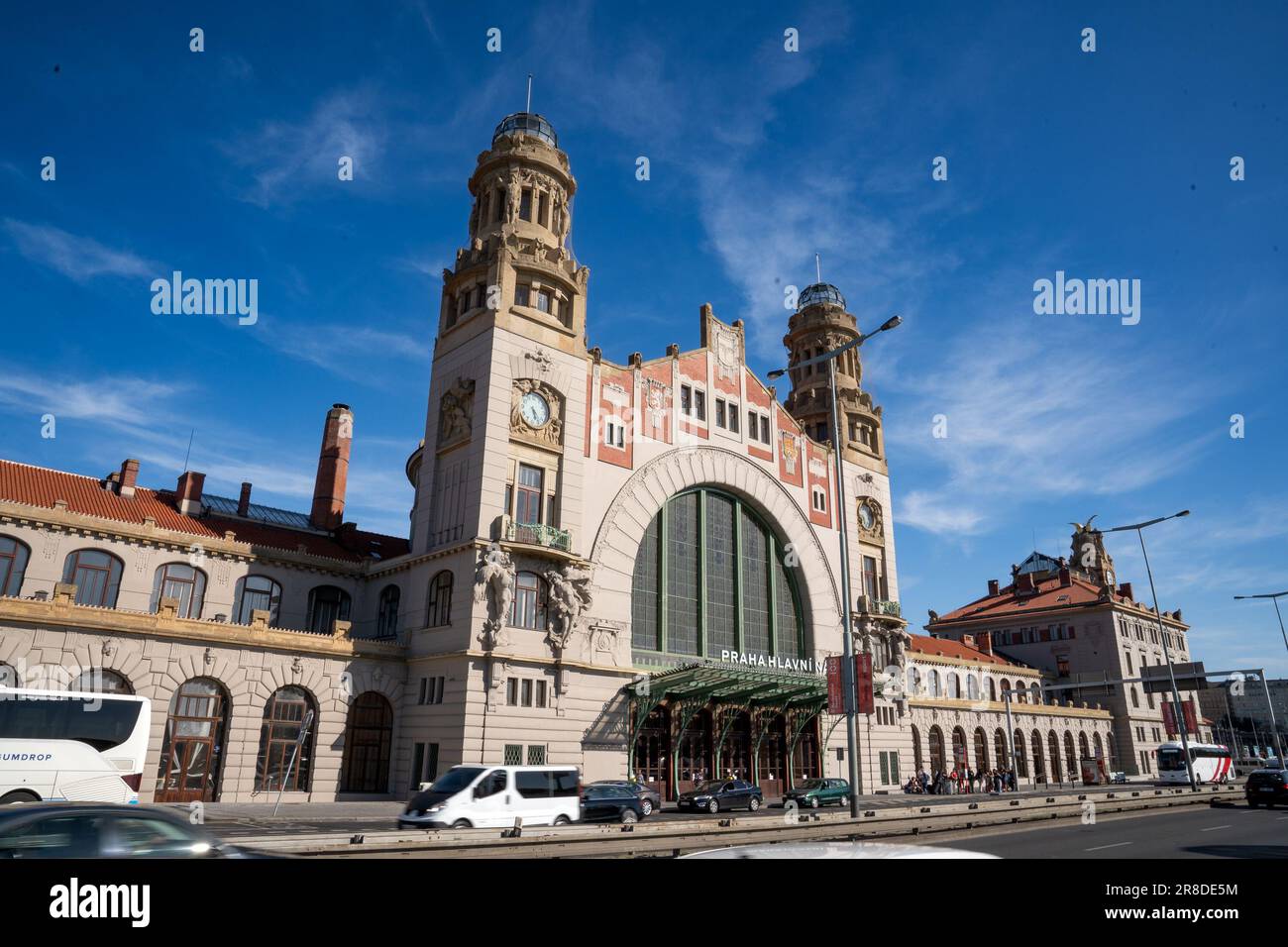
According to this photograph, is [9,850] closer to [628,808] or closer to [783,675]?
[628,808]

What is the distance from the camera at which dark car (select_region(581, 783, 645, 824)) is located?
1179 inches

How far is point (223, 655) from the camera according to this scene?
1414 inches

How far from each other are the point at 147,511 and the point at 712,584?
3164 centimetres

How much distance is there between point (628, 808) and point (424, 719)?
1261 cm

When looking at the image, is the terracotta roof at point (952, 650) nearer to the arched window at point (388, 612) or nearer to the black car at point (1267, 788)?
the black car at point (1267, 788)

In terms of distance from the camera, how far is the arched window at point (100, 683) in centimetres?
3228

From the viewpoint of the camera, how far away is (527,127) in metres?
51.5

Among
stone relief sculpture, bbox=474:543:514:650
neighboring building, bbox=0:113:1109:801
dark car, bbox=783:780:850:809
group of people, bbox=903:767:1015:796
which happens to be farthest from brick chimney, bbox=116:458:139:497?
group of people, bbox=903:767:1015:796

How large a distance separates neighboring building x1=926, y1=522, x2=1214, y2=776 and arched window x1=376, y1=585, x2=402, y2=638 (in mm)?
71597

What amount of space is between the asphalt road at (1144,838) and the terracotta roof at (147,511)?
120 feet

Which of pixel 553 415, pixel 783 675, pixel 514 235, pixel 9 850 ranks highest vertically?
pixel 514 235

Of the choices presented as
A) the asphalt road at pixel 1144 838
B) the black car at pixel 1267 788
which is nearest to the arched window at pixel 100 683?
the asphalt road at pixel 1144 838
